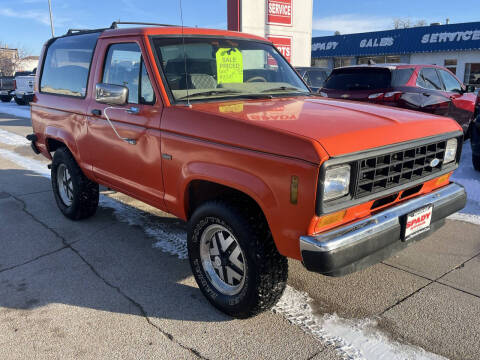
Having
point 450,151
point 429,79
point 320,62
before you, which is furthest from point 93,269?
point 320,62

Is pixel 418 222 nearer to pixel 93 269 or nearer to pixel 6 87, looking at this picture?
pixel 93 269

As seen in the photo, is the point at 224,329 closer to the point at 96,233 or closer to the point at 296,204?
the point at 296,204

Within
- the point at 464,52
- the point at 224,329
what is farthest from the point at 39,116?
the point at 464,52

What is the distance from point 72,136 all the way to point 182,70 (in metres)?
1.71

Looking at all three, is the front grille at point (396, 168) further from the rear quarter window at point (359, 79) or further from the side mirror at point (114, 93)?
the rear quarter window at point (359, 79)

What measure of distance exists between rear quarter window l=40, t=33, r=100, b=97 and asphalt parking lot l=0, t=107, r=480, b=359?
63.3 inches

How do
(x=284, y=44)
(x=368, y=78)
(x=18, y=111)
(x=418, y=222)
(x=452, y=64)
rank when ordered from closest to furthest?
(x=418, y=222)
(x=368, y=78)
(x=284, y=44)
(x=18, y=111)
(x=452, y=64)

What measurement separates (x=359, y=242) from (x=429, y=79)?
21.5 ft

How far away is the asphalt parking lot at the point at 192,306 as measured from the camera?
2545 mm

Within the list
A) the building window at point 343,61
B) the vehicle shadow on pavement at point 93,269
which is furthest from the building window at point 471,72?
the vehicle shadow on pavement at point 93,269

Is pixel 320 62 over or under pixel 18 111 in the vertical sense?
over

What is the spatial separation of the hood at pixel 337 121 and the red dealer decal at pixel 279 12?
12123mm

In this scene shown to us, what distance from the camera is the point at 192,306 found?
3.01m

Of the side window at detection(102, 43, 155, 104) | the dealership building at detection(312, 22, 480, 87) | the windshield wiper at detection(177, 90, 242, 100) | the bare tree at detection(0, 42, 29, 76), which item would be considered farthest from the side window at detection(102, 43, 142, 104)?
the bare tree at detection(0, 42, 29, 76)
